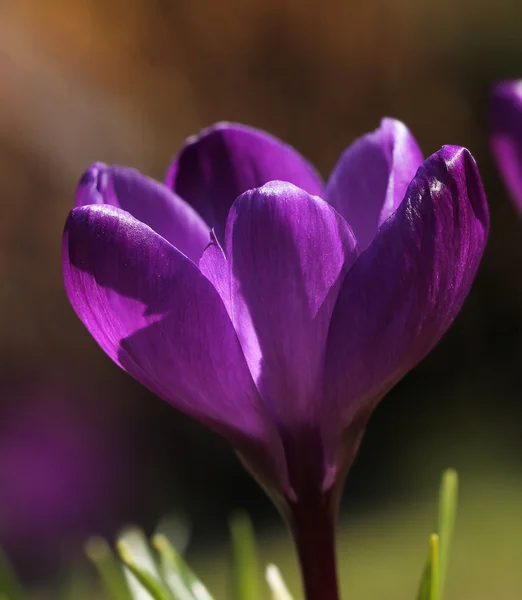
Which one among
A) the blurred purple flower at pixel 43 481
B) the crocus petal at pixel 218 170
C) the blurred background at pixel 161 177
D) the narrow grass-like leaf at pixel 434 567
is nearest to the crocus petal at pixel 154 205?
the crocus petal at pixel 218 170

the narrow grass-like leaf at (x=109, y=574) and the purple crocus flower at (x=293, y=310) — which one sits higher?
the purple crocus flower at (x=293, y=310)

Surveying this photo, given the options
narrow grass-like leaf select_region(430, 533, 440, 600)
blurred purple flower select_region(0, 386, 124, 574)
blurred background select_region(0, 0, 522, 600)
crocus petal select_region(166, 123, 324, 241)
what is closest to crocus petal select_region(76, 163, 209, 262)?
crocus petal select_region(166, 123, 324, 241)

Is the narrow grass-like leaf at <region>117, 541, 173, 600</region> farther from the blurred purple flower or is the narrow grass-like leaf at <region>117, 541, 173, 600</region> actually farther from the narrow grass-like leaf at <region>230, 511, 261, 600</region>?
the blurred purple flower

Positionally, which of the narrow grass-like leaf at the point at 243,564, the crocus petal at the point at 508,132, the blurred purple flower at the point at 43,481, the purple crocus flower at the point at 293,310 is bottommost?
the blurred purple flower at the point at 43,481

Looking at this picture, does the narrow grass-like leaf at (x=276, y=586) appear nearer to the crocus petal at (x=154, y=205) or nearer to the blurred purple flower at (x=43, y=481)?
the crocus petal at (x=154, y=205)

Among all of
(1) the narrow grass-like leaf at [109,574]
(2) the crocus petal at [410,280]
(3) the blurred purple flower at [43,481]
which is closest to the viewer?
(2) the crocus petal at [410,280]

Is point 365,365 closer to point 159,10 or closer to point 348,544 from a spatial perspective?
point 348,544
